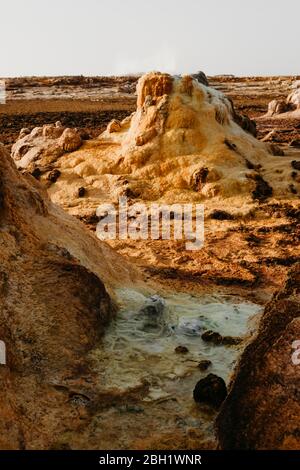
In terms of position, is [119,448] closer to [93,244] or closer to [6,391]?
[6,391]

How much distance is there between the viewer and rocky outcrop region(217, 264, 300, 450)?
9.73ft

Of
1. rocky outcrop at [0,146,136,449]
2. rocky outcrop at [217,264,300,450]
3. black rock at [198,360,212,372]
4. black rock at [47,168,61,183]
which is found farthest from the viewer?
black rock at [47,168,61,183]

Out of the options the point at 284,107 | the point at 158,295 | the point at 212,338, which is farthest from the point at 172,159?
the point at 284,107

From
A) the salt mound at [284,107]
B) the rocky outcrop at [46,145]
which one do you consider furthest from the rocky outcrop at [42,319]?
the salt mound at [284,107]

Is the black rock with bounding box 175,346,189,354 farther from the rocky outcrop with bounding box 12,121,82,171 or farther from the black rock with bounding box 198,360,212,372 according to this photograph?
the rocky outcrop with bounding box 12,121,82,171

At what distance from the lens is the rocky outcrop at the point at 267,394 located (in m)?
2.96

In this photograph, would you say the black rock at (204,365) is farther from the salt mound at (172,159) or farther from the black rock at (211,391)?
the salt mound at (172,159)

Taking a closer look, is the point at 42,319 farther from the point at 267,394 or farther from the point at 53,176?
the point at 53,176

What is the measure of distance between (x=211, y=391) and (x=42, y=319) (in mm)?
1345

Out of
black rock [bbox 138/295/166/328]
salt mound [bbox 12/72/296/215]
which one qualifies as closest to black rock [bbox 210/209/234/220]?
salt mound [bbox 12/72/296/215]

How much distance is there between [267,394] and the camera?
122 inches

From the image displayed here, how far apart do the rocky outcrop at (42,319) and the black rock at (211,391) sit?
70 cm
